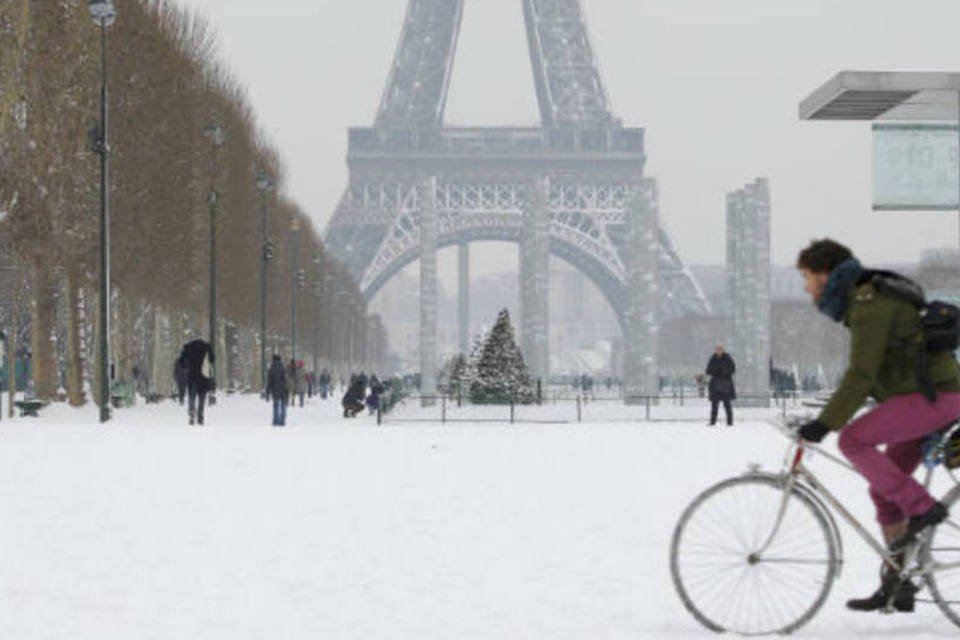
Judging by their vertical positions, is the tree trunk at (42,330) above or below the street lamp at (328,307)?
below

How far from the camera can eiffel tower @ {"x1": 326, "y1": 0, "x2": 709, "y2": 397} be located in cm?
10375

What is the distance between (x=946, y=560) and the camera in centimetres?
689

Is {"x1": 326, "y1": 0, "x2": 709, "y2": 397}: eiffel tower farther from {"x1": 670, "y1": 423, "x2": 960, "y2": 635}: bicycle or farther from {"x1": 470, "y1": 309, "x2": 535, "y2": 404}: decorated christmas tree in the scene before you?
{"x1": 670, "y1": 423, "x2": 960, "y2": 635}: bicycle

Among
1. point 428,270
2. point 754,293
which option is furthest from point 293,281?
point 754,293

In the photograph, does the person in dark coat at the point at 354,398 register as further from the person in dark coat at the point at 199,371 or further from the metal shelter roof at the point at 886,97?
the metal shelter roof at the point at 886,97

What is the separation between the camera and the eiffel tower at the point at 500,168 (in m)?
104

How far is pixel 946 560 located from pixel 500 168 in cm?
10784

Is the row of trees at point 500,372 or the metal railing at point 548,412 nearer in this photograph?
the metal railing at point 548,412

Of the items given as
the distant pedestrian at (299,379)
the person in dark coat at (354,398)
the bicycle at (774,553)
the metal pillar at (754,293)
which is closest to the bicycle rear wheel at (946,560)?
the bicycle at (774,553)

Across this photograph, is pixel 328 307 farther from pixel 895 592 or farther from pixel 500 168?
pixel 895 592

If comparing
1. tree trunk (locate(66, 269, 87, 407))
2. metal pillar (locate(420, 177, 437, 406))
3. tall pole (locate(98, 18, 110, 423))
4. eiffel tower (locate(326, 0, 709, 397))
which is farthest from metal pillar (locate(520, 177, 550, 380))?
eiffel tower (locate(326, 0, 709, 397))

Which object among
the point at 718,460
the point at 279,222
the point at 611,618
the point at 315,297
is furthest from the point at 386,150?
the point at 611,618

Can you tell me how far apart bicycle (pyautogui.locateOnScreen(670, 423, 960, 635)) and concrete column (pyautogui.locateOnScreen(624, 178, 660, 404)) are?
44.2 m

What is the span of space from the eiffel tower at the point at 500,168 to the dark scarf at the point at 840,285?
9072 centimetres
